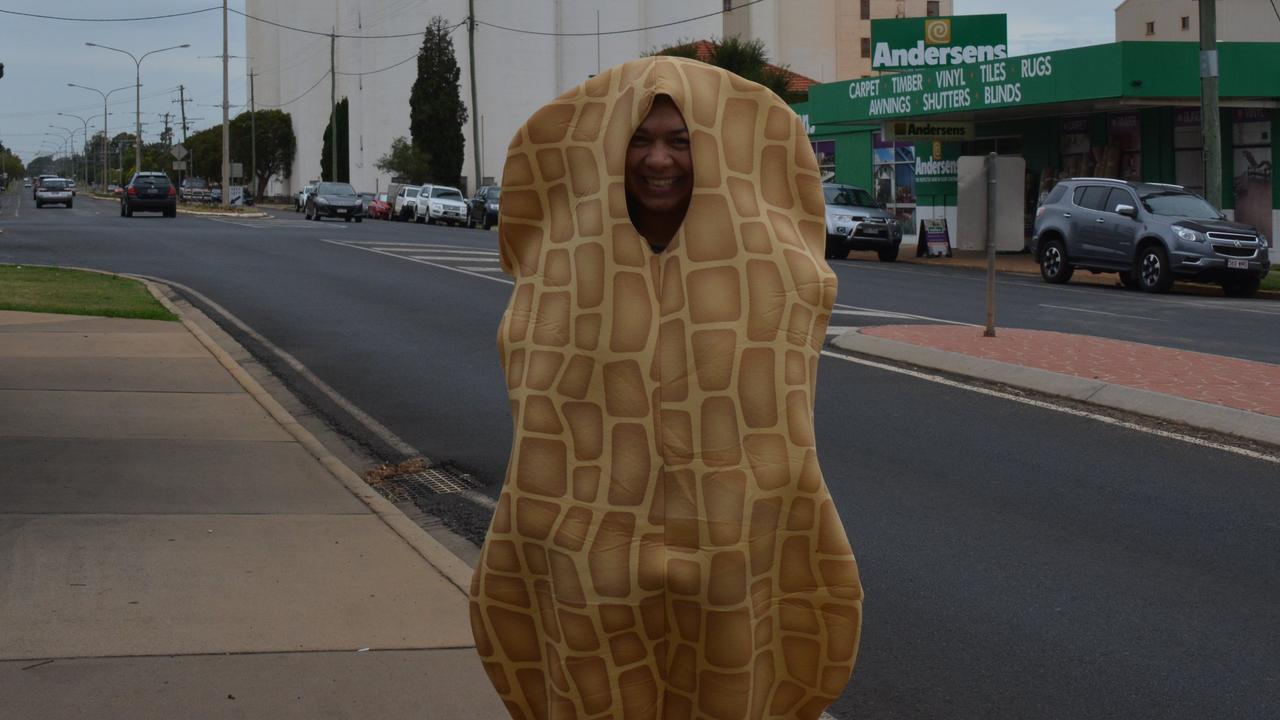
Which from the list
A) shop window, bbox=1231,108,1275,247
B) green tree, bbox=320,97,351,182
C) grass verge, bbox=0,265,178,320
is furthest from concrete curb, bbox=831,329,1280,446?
green tree, bbox=320,97,351,182

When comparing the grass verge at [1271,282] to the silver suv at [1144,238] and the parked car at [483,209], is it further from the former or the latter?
the parked car at [483,209]

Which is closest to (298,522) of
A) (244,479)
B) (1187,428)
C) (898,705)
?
(244,479)

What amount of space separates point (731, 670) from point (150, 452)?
6.99 meters

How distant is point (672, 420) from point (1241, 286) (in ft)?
79.5

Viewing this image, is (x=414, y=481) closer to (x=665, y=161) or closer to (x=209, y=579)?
(x=209, y=579)

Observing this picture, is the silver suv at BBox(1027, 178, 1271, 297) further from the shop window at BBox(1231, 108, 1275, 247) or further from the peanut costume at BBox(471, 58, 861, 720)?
the peanut costume at BBox(471, 58, 861, 720)

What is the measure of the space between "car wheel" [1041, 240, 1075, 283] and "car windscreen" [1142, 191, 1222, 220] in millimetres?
1920

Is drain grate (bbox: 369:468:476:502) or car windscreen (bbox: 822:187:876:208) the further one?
car windscreen (bbox: 822:187:876:208)

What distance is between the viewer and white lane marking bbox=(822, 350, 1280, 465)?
965cm

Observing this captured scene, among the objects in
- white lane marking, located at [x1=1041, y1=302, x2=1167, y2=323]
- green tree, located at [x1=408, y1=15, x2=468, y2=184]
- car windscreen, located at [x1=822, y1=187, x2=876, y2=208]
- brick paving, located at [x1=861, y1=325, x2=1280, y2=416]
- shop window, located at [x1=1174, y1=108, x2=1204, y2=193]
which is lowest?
brick paving, located at [x1=861, y1=325, x2=1280, y2=416]

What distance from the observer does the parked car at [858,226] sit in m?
33.0

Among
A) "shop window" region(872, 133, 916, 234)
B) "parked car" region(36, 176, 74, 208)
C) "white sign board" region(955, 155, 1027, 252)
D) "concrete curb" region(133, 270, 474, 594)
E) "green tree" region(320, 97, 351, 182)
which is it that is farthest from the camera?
"green tree" region(320, 97, 351, 182)

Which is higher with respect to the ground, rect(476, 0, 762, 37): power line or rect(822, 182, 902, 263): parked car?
rect(476, 0, 762, 37): power line

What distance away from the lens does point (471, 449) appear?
994cm
